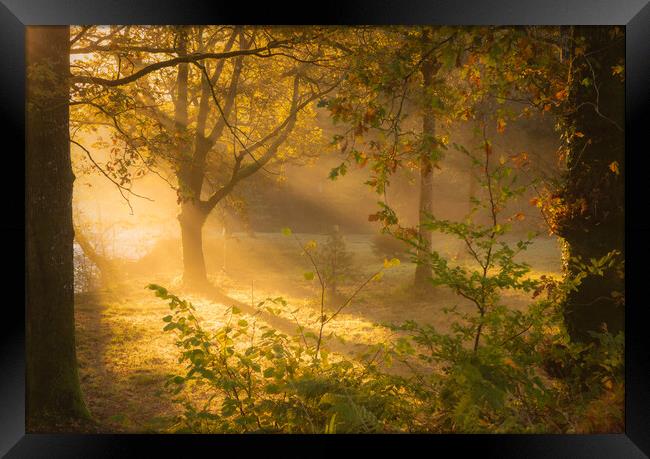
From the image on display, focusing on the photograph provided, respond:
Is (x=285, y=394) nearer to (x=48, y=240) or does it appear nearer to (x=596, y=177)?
(x=48, y=240)

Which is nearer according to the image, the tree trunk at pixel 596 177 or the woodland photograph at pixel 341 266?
the woodland photograph at pixel 341 266

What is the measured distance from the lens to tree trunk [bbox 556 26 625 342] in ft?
14.9

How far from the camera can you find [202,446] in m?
3.64

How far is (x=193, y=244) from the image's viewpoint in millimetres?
9039

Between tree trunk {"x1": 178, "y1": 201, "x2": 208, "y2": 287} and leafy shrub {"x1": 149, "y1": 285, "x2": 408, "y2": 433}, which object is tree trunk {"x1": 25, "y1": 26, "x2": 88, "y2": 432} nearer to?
leafy shrub {"x1": 149, "y1": 285, "x2": 408, "y2": 433}

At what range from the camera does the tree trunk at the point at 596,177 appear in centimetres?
454

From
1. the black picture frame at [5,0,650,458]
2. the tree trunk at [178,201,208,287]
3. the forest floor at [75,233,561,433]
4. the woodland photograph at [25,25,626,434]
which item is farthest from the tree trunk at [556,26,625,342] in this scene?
the tree trunk at [178,201,208,287]

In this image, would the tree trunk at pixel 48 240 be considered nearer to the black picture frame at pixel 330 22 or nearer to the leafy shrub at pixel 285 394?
the black picture frame at pixel 330 22

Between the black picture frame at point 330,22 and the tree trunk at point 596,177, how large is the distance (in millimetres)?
1030

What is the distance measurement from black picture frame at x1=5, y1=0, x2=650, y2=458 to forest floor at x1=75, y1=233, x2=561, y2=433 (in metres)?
1.16

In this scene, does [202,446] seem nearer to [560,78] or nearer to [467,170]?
[560,78]

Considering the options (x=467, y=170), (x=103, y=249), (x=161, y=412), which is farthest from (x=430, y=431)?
(x=467, y=170)

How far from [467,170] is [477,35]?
309 inches

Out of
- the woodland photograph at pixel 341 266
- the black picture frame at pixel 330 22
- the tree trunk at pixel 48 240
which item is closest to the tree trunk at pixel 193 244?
the woodland photograph at pixel 341 266
